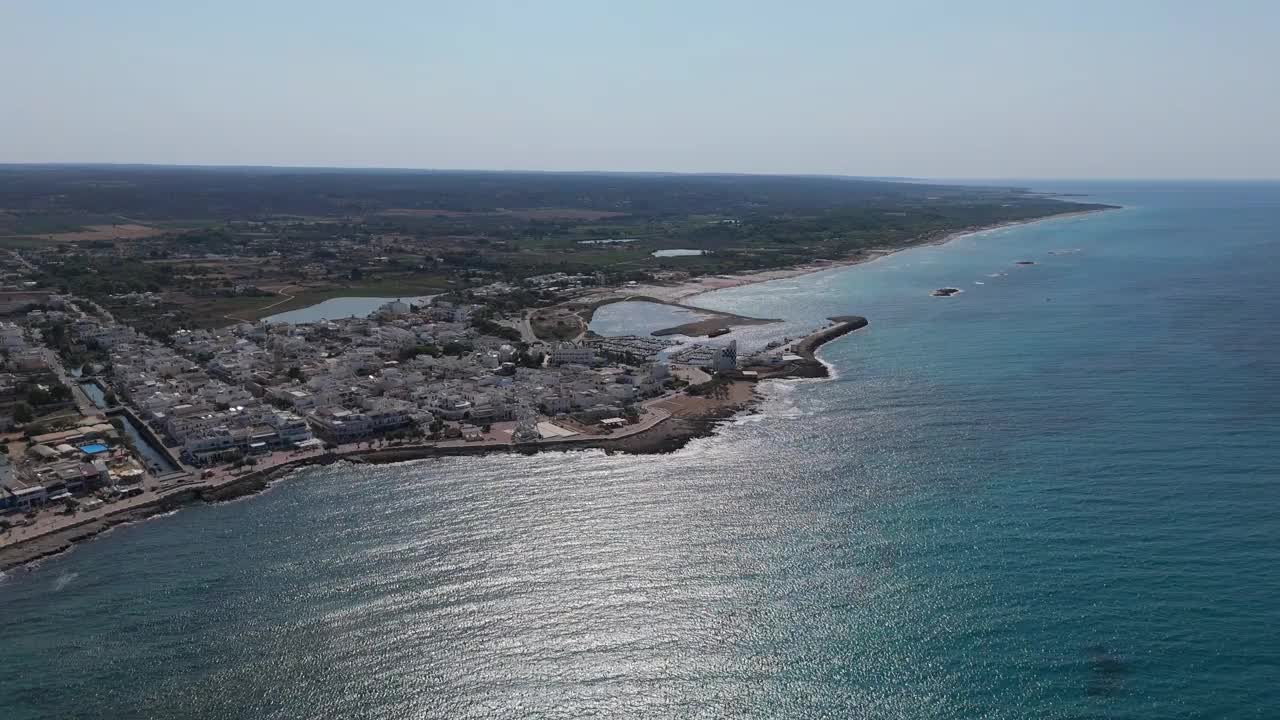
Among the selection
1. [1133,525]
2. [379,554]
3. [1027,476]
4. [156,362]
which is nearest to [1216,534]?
[1133,525]

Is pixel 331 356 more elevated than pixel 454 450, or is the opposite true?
pixel 331 356

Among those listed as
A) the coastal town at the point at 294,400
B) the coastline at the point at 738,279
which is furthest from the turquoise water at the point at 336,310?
the coastline at the point at 738,279

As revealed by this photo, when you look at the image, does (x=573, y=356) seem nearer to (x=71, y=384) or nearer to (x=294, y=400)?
(x=294, y=400)

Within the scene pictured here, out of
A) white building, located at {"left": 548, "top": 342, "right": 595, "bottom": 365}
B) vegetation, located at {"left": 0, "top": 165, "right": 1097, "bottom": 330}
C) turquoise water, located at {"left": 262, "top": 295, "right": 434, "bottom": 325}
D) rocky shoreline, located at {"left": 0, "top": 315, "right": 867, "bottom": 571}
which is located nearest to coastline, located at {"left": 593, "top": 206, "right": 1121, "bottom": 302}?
vegetation, located at {"left": 0, "top": 165, "right": 1097, "bottom": 330}

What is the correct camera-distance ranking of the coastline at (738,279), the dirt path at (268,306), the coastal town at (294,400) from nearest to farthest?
the coastal town at (294,400)
the dirt path at (268,306)
the coastline at (738,279)

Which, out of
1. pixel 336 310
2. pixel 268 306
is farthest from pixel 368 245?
pixel 268 306

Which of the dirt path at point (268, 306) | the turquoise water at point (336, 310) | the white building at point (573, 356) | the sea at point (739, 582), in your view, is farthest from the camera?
the turquoise water at point (336, 310)

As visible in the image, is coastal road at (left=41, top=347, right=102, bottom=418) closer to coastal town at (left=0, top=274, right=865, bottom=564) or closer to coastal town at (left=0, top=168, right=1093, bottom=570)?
coastal town at (left=0, top=274, right=865, bottom=564)

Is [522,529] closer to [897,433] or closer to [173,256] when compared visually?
[897,433]

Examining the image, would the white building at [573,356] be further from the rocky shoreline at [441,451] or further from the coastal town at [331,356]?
the rocky shoreline at [441,451]
